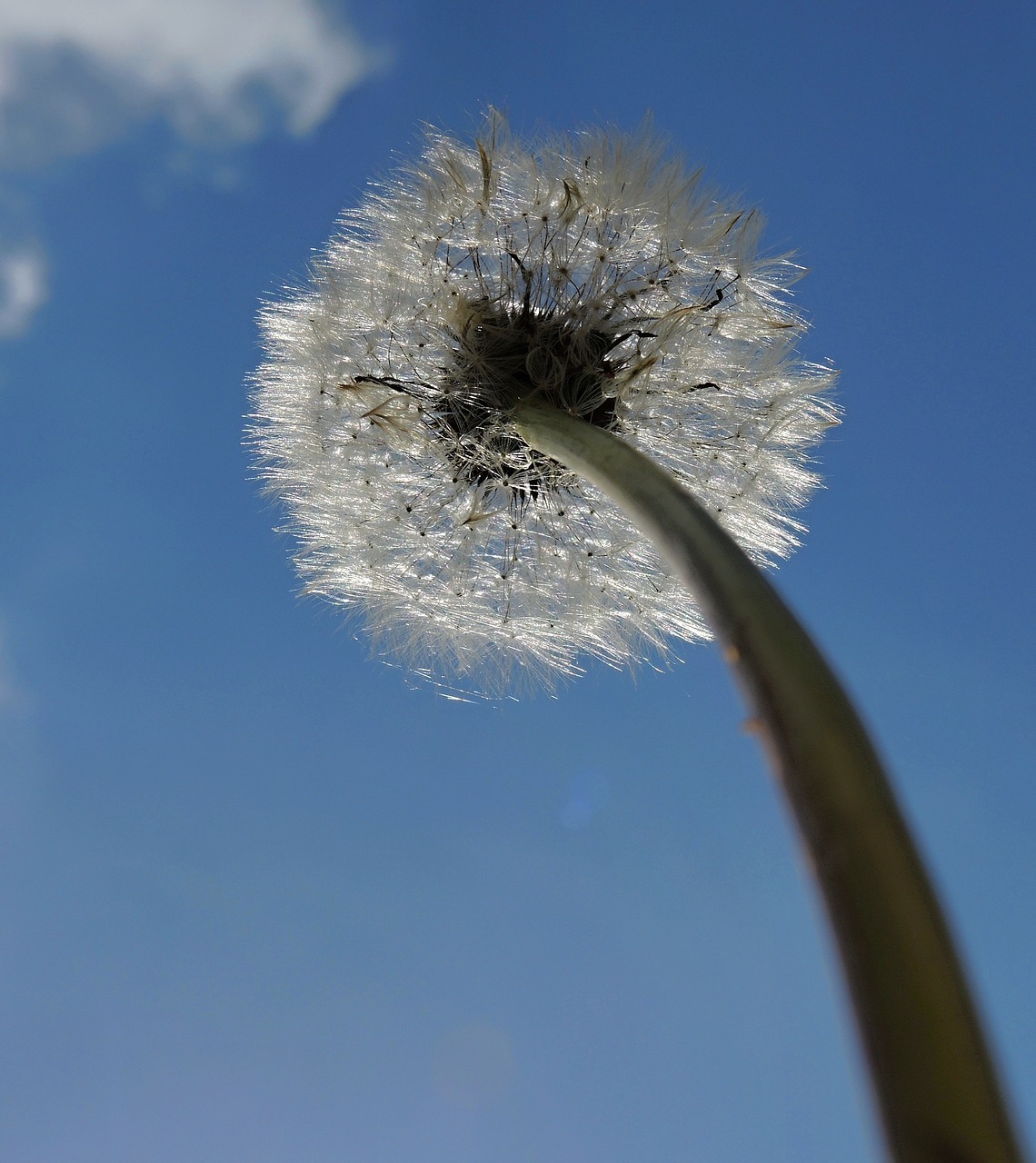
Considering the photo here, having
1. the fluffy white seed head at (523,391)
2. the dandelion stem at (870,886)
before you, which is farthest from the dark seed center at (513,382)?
the dandelion stem at (870,886)

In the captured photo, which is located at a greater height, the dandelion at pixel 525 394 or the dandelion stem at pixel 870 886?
the dandelion at pixel 525 394

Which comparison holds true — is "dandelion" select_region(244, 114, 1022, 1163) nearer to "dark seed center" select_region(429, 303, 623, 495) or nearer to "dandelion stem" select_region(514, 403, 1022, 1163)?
"dark seed center" select_region(429, 303, 623, 495)

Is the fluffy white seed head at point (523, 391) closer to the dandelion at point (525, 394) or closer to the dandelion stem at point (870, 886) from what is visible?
the dandelion at point (525, 394)

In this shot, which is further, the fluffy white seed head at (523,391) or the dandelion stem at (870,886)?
the fluffy white seed head at (523,391)

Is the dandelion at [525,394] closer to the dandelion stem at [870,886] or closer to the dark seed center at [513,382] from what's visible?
the dark seed center at [513,382]

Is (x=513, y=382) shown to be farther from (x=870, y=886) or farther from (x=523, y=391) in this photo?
(x=870, y=886)

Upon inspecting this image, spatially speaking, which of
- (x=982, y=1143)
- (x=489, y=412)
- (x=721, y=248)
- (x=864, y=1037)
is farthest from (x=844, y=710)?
(x=721, y=248)

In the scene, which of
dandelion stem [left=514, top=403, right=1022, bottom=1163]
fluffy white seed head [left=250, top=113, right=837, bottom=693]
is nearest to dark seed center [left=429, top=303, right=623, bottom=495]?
fluffy white seed head [left=250, top=113, right=837, bottom=693]

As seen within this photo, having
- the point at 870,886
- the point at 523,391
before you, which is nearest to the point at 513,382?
the point at 523,391

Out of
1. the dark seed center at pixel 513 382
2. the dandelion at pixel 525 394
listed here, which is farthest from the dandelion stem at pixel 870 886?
the dark seed center at pixel 513 382
